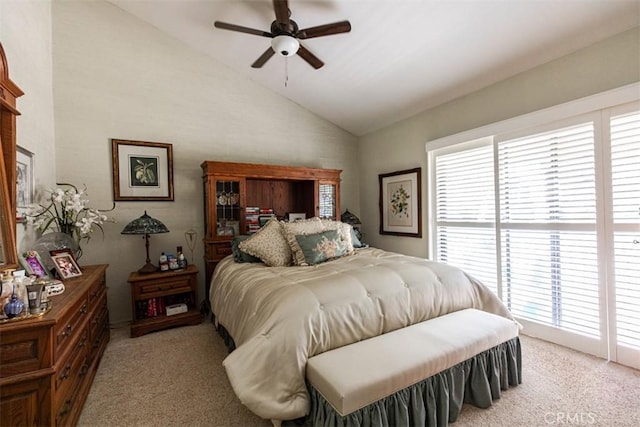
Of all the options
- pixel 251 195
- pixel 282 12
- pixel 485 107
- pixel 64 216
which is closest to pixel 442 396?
pixel 282 12

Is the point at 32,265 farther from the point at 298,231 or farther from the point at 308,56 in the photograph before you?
the point at 308,56

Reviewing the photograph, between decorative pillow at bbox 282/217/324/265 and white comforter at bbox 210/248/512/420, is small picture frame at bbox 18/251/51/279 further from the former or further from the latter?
decorative pillow at bbox 282/217/324/265

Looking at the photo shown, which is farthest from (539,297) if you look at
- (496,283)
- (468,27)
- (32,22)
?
(32,22)

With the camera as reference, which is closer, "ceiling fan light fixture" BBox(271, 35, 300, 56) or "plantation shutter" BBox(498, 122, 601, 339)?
"ceiling fan light fixture" BBox(271, 35, 300, 56)

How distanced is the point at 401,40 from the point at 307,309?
2668 millimetres

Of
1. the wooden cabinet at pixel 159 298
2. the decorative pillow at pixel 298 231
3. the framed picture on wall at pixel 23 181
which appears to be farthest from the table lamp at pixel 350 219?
the framed picture on wall at pixel 23 181

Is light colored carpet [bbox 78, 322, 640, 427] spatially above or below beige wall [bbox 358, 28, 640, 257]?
below

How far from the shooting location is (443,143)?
3.43 meters

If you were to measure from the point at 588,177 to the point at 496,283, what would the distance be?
131 centimetres

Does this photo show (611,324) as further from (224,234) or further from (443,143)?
(224,234)

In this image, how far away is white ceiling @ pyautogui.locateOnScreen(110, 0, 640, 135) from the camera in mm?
2188

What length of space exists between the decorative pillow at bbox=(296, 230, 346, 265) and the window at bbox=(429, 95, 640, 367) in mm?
1675

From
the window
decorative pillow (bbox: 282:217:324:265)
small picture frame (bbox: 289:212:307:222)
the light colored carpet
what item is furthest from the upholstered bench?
Answer: small picture frame (bbox: 289:212:307:222)

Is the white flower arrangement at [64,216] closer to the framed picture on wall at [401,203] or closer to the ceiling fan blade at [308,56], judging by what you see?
the ceiling fan blade at [308,56]
